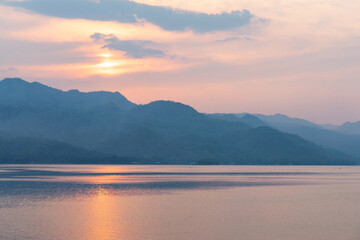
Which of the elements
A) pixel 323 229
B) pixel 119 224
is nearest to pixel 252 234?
pixel 323 229

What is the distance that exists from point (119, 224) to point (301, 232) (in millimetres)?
32032

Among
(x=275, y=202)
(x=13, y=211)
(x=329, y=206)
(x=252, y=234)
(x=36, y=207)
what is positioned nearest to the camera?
(x=252, y=234)

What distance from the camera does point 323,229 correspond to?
87250 mm

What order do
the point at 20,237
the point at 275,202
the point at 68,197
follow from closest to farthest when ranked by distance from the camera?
the point at 20,237
the point at 275,202
the point at 68,197

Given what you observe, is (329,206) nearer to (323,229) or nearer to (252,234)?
(323,229)

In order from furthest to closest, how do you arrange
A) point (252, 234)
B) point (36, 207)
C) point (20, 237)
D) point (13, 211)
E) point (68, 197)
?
point (68, 197)
point (36, 207)
point (13, 211)
point (252, 234)
point (20, 237)

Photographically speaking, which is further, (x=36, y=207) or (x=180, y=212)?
(x=36, y=207)

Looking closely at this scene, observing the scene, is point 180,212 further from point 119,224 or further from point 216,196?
point 216,196

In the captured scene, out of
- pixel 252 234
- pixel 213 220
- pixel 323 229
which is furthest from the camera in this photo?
pixel 213 220

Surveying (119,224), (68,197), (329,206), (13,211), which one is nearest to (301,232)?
(119,224)

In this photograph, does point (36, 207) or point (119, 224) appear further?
point (36, 207)

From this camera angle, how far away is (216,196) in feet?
491

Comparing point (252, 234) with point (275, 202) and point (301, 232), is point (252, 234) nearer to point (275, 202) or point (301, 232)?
point (301, 232)

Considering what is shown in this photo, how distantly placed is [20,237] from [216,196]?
81.9m
